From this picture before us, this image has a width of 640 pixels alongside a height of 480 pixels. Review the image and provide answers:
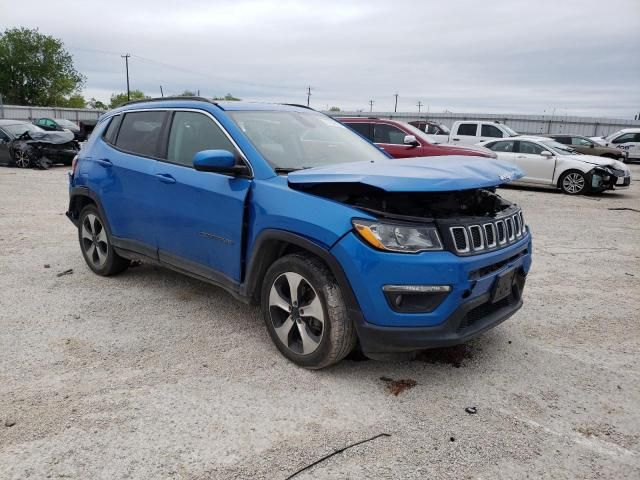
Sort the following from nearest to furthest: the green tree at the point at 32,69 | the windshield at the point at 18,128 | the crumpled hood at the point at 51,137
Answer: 1. the crumpled hood at the point at 51,137
2. the windshield at the point at 18,128
3. the green tree at the point at 32,69

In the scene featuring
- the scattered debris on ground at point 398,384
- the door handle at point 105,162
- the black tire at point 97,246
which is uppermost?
the door handle at point 105,162

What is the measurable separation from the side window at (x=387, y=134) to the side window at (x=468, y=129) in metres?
5.23

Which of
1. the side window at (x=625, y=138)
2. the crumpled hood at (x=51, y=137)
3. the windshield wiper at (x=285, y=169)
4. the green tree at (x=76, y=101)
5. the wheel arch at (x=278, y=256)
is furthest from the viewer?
the green tree at (x=76, y=101)

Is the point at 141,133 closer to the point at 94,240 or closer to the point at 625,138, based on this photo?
the point at 94,240

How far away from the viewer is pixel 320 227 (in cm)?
303

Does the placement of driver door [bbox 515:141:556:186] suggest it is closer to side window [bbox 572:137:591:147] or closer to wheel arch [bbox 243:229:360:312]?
side window [bbox 572:137:591:147]

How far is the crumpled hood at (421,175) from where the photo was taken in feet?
9.35

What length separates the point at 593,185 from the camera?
12.7m

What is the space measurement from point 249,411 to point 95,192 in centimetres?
308

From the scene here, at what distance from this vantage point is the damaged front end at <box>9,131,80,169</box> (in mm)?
15492

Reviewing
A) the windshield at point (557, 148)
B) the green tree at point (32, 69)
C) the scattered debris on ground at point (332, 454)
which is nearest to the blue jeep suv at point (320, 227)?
the scattered debris on ground at point (332, 454)

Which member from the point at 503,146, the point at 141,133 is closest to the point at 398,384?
the point at 141,133

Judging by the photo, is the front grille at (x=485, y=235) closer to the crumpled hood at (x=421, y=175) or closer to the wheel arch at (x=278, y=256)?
the crumpled hood at (x=421, y=175)

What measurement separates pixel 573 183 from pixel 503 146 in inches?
88.2
